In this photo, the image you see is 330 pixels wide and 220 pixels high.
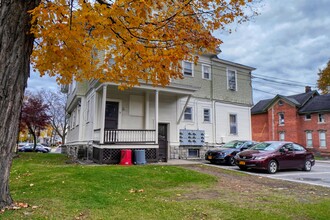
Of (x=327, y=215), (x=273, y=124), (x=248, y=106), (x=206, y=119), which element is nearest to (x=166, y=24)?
(x=327, y=215)

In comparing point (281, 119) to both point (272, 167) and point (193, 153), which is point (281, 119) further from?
point (272, 167)

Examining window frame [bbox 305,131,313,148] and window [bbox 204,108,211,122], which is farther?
window frame [bbox 305,131,313,148]

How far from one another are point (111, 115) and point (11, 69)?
1066 cm

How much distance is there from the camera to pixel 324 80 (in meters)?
35.0

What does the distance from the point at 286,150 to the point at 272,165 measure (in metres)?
1.27

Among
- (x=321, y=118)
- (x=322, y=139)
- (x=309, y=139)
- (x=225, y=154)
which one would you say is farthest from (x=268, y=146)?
(x=309, y=139)

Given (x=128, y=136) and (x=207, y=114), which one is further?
(x=207, y=114)

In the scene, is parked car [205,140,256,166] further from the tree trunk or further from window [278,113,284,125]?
window [278,113,284,125]

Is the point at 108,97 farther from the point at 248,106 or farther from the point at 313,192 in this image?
the point at 248,106

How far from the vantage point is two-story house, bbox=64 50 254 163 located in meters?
13.9

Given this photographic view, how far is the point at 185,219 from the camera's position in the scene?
178 inches

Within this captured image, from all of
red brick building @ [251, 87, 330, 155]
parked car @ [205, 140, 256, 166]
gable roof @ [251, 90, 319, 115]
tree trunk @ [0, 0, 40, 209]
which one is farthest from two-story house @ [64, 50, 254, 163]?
gable roof @ [251, 90, 319, 115]

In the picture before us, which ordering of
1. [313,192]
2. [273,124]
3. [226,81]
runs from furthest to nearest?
[273,124] → [226,81] → [313,192]

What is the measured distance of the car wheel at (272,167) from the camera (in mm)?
11867
